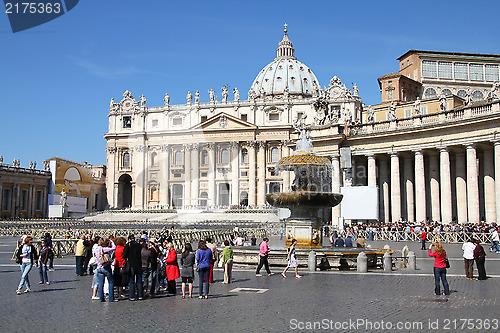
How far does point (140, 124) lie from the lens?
91.1 metres

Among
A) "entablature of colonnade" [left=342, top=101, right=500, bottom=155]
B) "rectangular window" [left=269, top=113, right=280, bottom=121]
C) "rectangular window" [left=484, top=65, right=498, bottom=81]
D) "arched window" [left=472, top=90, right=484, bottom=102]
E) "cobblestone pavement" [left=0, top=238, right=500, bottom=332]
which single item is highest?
"rectangular window" [left=484, top=65, right=498, bottom=81]

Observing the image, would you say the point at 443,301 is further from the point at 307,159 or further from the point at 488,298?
the point at 307,159

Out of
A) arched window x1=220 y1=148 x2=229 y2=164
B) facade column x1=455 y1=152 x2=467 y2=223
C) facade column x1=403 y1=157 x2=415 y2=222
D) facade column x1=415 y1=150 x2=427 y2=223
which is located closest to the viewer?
facade column x1=455 y1=152 x2=467 y2=223

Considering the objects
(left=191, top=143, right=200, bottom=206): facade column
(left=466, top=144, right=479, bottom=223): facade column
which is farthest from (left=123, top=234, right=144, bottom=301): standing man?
(left=191, top=143, right=200, bottom=206): facade column

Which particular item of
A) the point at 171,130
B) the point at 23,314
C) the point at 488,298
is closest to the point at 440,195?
the point at 488,298

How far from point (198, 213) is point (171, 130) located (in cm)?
2565

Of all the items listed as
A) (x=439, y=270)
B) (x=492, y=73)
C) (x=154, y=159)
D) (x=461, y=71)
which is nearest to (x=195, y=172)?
(x=154, y=159)

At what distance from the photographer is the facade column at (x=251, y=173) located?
270 feet

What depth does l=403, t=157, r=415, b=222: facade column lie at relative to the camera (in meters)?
33.8

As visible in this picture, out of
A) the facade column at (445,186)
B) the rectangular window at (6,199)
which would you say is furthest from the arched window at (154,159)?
the facade column at (445,186)

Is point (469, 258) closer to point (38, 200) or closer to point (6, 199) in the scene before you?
point (6, 199)

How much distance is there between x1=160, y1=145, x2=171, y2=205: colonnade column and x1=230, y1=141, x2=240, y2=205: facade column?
1169 cm

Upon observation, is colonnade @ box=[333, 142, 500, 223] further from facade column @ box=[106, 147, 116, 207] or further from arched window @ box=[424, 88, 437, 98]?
facade column @ box=[106, 147, 116, 207]

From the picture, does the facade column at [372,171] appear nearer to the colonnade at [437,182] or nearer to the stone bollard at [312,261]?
the colonnade at [437,182]
